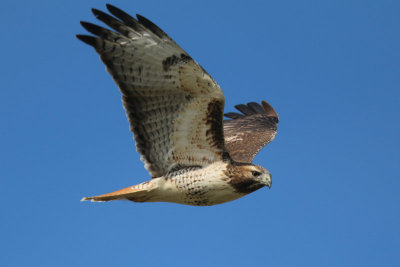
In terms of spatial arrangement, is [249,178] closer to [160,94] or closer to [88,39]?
[160,94]

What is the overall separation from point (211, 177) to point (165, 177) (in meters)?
0.68

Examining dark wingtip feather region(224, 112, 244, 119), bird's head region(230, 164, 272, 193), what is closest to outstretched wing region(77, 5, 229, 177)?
bird's head region(230, 164, 272, 193)

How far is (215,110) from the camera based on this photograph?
741 cm

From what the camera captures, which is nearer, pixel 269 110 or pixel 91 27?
pixel 91 27

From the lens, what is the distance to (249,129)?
11.4 m

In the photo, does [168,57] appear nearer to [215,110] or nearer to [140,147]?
[215,110]

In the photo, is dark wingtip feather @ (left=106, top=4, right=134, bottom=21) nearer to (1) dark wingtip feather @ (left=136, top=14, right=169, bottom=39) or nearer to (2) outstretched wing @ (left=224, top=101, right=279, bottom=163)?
(1) dark wingtip feather @ (left=136, top=14, right=169, bottom=39)

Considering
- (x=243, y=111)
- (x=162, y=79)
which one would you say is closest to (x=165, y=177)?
(x=162, y=79)

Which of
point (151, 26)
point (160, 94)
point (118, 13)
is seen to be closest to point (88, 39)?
point (118, 13)

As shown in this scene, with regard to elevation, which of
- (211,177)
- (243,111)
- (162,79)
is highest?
(243,111)

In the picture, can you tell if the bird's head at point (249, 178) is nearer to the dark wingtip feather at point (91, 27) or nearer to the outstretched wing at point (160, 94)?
the outstretched wing at point (160, 94)

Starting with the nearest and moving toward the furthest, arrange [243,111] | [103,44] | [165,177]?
[103,44] → [165,177] → [243,111]

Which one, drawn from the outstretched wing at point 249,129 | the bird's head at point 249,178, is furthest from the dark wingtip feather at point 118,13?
the outstretched wing at point 249,129

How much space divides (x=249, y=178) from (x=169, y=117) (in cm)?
134
